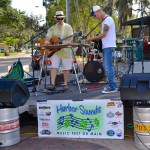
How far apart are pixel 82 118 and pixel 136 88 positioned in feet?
2.91

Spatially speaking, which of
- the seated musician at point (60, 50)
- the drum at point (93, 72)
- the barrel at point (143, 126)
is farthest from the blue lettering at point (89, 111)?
the drum at point (93, 72)

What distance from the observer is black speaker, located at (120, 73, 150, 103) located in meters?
3.92

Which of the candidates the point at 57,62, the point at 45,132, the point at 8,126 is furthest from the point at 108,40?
the point at 8,126

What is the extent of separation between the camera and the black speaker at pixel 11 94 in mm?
4188

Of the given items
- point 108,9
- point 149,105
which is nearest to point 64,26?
point 149,105

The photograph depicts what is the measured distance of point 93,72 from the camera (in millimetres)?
7465

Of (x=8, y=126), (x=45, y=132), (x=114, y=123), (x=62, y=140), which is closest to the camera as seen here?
(x=8, y=126)

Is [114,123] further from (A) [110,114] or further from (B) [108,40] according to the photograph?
(B) [108,40]

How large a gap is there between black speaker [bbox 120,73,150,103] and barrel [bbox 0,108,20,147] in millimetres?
1432

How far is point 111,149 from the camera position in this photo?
13.2 ft

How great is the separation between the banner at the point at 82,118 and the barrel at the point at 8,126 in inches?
15.6

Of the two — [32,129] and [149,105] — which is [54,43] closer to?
[32,129]

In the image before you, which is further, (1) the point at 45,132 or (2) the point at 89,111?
(1) the point at 45,132

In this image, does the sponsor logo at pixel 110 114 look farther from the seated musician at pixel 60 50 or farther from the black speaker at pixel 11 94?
the seated musician at pixel 60 50
